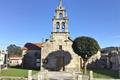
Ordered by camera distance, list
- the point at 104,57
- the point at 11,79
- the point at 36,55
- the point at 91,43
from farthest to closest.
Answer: the point at 104,57 → the point at 36,55 → the point at 91,43 → the point at 11,79

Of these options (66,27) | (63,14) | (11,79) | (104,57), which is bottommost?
(11,79)

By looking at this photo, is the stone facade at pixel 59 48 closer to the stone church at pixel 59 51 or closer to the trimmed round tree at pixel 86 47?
the stone church at pixel 59 51

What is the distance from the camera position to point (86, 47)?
3747 centimetres

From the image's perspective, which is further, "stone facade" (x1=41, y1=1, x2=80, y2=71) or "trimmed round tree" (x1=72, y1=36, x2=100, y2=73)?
"stone facade" (x1=41, y1=1, x2=80, y2=71)

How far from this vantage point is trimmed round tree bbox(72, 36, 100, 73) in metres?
37.3

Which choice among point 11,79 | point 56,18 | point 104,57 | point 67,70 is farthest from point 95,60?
point 11,79

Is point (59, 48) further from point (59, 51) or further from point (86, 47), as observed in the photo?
point (86, 47)

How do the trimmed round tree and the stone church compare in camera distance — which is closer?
the trimmed round tree

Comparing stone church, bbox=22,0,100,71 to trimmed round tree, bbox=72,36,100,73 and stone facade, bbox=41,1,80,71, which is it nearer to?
stone facade, bbox=41,1,80,71

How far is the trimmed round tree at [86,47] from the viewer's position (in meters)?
37.3

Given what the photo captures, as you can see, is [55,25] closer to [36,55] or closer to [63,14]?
[63,14]

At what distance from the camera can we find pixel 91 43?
3772 cm

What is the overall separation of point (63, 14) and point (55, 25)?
2.70m

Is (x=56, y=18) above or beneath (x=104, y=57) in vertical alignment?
above
